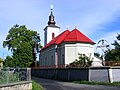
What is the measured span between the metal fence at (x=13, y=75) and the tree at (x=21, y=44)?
1374 inches

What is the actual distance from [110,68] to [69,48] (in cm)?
1866

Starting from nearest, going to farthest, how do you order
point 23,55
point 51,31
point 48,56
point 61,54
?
point 61,54
point 23,55
point 48,56
point 51,31

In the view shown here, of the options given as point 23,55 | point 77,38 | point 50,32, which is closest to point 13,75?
point 77,38

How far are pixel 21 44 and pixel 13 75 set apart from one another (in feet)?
126

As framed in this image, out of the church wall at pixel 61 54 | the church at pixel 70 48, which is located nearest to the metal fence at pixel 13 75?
the church at pixel 70 48

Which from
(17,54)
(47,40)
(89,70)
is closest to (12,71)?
(89,70)

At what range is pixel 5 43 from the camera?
180 ft

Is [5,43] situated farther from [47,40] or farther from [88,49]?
[88,49]

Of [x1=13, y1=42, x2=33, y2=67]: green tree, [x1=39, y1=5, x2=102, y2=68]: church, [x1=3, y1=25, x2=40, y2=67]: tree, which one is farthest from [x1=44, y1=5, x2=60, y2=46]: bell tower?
[x1=39, y1=5, x2=102, y2=68]: church

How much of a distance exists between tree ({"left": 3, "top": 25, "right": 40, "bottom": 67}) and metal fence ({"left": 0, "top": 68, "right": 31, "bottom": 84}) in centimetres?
3490

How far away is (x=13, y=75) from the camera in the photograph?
15266 millimetres

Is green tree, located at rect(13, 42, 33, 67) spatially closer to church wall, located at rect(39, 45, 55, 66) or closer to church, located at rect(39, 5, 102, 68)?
church wall, located at rect(39, 45, 55, 66)

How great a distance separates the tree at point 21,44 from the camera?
2055 inches

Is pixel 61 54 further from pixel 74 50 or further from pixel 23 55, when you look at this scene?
pixel 23 55
